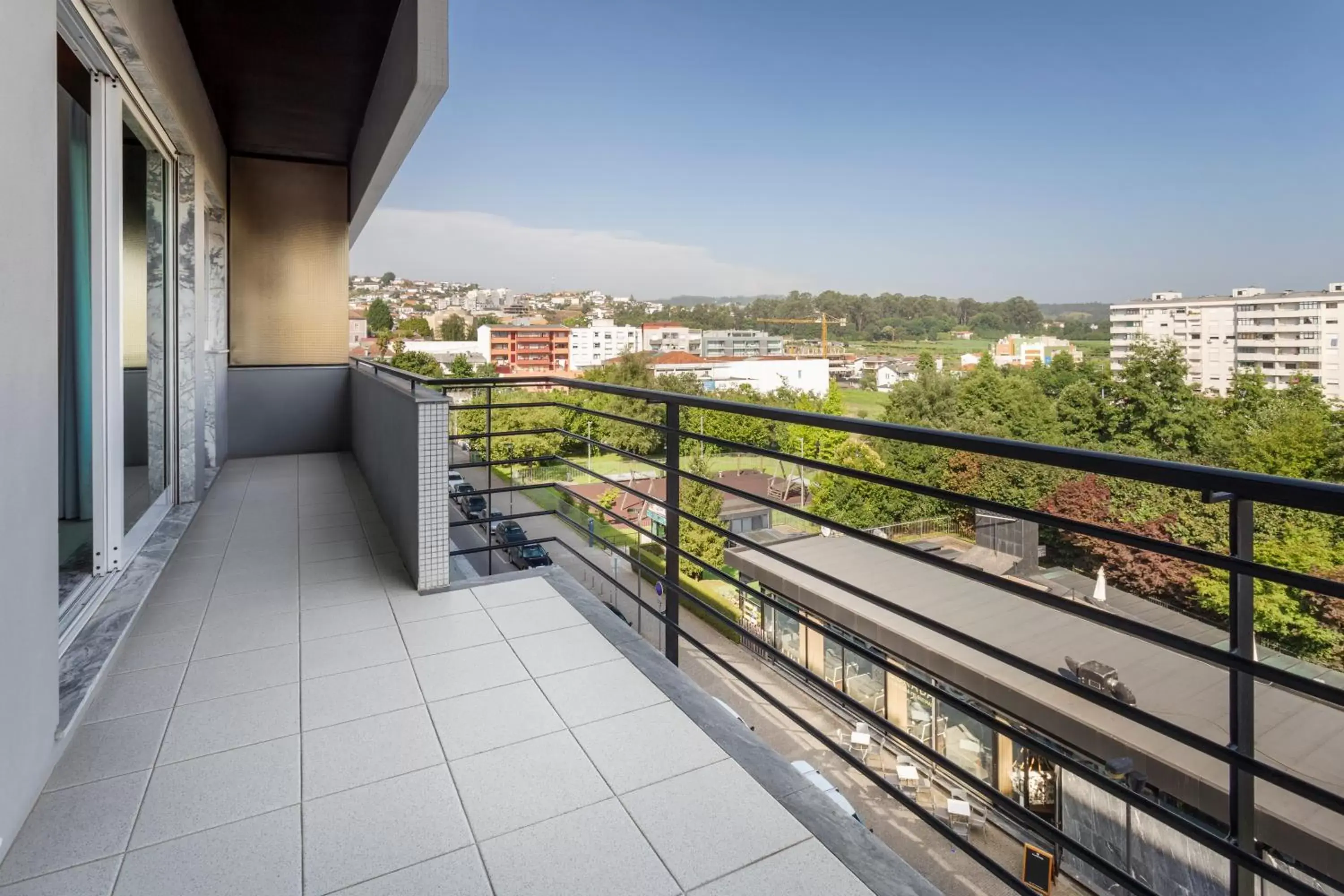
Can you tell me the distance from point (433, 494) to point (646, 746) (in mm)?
1430

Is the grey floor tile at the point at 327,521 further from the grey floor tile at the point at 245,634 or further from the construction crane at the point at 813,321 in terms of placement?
the construction crane at the point at 813,321

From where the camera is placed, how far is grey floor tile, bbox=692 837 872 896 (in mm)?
1173

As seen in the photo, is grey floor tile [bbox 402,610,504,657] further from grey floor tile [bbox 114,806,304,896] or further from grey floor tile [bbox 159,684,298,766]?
grey floor tile [bbox 114,806,304,896]

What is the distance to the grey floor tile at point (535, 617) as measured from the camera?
2.34m

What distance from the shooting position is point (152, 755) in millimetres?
1596

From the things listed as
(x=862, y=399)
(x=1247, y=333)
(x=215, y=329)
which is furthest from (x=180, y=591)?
(x=1247, y=333)

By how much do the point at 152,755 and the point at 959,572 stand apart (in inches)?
70.3

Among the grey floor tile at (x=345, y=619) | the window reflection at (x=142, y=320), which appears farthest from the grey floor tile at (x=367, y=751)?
the window reflection at (x=142, y=320)

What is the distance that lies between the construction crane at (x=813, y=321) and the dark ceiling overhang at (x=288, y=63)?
1184 inches

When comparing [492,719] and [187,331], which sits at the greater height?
[187,331]

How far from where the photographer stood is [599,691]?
6.25 ft

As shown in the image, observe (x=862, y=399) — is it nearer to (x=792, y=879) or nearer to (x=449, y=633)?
(x=449, y=633)

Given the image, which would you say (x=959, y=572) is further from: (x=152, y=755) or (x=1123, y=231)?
(x=1123, y=231)

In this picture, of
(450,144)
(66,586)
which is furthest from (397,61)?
(450,144)
